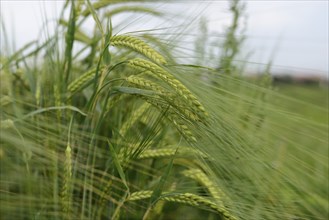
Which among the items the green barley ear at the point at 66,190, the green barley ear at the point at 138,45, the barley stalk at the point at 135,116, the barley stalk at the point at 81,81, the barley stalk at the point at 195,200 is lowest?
the green barley ear at the point at 66,190

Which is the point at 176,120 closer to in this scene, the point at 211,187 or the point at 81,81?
the point at 211,187

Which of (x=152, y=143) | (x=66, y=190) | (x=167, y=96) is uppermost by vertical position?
(x=167, y=96)

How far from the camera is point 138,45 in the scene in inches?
32.7

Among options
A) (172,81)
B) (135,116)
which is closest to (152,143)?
(135,116)

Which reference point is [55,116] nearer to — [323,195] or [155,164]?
[155,164]

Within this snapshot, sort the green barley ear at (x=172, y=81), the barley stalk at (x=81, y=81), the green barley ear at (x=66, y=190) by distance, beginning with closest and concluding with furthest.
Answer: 1. the green barley ear at (x=172, y=81)
2. the green barley ear at (x=66, y=190)
3. the barley stalk at (x=81, y=81)

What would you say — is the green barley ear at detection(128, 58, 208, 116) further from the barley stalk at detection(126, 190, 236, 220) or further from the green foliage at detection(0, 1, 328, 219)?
the barley stalk at detection(126, 190, 236, 220)

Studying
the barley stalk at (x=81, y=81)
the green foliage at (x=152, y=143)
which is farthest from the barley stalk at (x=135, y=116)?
the barley stalk at (x=81, y=81)

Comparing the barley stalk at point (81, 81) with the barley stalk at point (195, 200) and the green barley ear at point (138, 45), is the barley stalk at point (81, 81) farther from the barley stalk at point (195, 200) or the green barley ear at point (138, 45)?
the barley stalk at point (195, 200)

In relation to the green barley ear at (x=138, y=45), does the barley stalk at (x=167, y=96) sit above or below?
below

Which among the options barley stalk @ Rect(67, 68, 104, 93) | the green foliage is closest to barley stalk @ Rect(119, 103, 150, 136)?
the green foliage

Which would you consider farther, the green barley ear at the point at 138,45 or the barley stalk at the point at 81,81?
the barley stalk at the point at 81,81

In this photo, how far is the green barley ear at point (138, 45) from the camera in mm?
812

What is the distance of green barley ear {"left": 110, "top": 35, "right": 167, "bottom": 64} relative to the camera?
81cm
